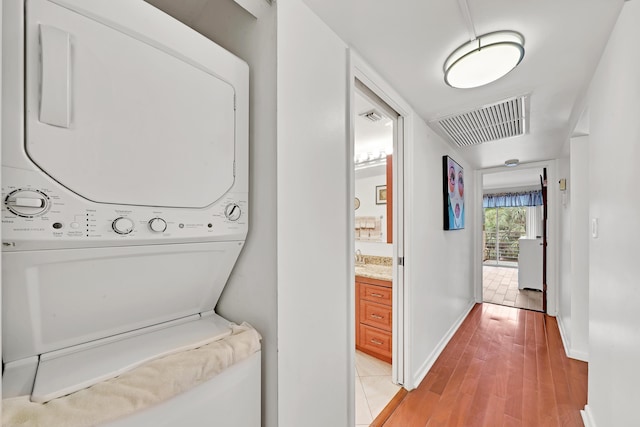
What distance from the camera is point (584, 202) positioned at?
2.27 m

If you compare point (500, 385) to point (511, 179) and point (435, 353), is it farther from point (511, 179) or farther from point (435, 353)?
point (511, 179)

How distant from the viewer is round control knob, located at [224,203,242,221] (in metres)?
0.85

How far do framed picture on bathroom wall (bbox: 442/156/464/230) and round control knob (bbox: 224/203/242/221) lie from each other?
2.30 meters

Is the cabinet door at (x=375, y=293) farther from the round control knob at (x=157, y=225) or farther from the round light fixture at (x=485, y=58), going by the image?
the round control knob at (x=157, y=225)

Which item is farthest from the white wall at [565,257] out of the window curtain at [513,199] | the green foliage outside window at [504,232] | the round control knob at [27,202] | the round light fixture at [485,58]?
the green foliage outside window at [504,232]

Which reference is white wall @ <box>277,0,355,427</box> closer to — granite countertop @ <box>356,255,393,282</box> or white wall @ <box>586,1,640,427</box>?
white wall @ <box>586,1,640,427</box>

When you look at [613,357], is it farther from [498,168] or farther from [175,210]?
[498,168]

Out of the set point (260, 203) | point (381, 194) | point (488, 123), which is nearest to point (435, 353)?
point (381, 194)

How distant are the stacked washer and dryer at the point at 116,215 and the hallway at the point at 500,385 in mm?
1498

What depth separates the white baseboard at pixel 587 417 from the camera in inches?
58.9

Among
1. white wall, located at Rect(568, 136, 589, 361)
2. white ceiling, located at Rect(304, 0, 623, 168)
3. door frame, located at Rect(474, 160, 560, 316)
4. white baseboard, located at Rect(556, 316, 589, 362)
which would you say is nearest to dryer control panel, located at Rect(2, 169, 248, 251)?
white ceiling, located at Rect(304, 0, 623, 168)

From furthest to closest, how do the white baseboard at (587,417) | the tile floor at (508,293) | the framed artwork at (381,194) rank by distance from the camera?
the tile floor at (508,293)
the framed artwork at (381,194)
the white baseboard at (587,417)

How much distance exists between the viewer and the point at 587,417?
1569 mm

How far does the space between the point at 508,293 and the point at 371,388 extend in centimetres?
392
